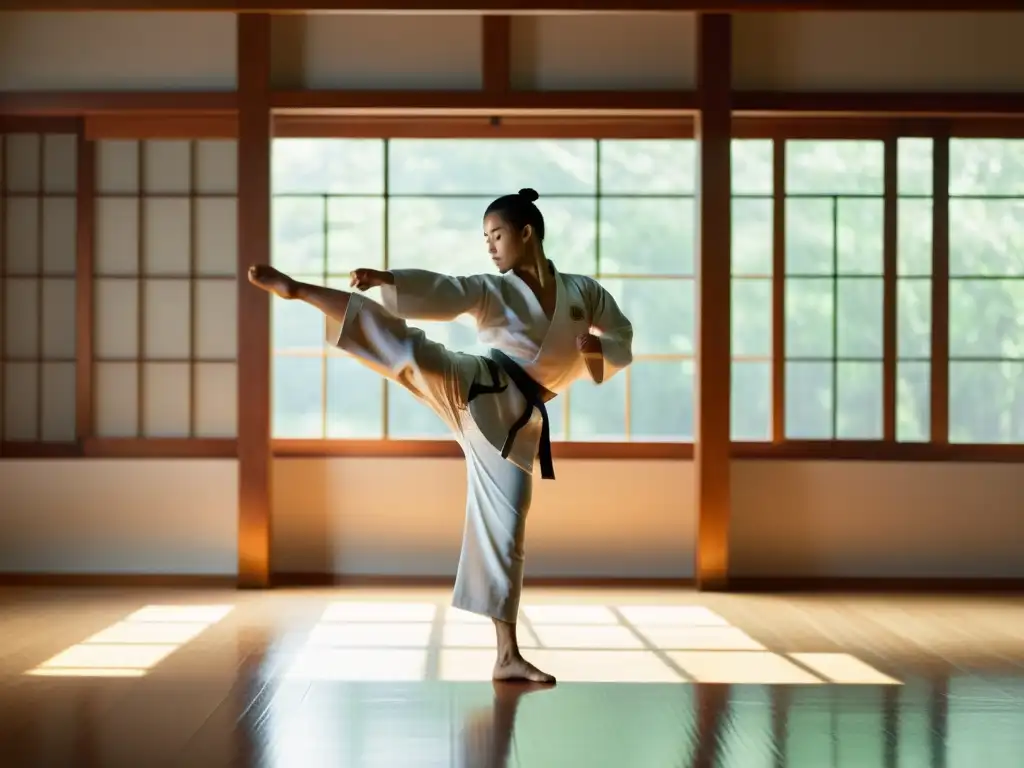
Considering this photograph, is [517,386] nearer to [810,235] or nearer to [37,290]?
[810,235]

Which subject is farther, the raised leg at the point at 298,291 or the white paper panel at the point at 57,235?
the white paper panel at the point at 57,235

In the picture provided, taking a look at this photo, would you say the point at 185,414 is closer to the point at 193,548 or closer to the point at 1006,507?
the point at 193,548

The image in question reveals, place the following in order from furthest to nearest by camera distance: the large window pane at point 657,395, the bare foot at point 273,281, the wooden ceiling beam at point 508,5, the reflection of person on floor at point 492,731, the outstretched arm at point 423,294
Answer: the large window pane at point 657,395, the wooden ceiling beam at point 508,5, the outstretched arm at point 423,294, the bare foot at point 273,281, the reflection of person on floor at point 492,731

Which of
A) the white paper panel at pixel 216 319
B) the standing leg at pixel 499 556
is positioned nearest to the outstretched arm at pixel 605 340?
the standing leg at pixel 499 556

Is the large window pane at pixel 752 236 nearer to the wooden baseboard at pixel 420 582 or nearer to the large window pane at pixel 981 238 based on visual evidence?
the large window pane at pixel 981 238

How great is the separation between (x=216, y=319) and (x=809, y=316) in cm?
277

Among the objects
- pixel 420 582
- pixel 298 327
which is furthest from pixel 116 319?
pixel 420 582

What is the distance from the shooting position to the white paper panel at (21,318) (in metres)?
5.35

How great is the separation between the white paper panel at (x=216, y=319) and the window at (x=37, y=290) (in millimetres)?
592

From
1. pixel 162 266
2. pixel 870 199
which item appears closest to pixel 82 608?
pixel 162 266

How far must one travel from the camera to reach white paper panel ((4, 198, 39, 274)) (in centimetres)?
535

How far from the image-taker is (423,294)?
3.18 metres

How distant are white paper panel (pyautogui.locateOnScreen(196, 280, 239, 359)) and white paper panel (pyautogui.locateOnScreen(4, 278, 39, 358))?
2.48ft

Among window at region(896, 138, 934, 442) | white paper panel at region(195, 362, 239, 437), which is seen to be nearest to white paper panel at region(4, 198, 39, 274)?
white paper panel at region(195, 362, 239, 437)
